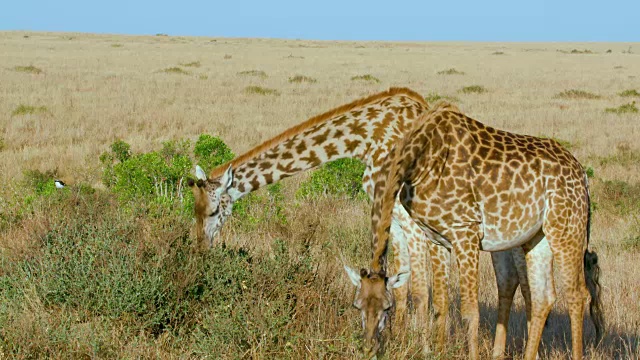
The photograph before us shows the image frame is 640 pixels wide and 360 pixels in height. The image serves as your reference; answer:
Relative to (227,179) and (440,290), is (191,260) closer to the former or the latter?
(227,179)

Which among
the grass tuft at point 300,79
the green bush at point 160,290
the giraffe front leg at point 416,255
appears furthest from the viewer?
the grass tuft at point 300,79

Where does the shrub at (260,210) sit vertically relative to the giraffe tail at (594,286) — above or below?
below

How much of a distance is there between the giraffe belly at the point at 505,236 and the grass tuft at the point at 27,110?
53.8 ft

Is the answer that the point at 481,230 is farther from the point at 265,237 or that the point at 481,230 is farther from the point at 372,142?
the point at 265,237

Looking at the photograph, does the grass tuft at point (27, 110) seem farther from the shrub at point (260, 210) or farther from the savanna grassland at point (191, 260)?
the shrub at point (260, 210)

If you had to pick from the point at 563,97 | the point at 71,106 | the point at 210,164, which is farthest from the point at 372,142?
the point at 563,97

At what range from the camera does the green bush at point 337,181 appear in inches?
402

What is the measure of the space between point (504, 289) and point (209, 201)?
2397 mm

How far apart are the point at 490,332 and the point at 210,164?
18.1 ft

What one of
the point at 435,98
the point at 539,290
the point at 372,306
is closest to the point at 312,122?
the point at 539,290

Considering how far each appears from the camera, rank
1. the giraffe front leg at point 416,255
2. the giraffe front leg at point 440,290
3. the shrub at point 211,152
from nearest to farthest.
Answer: the giraffe front leg at point 440,290 < the giraffe front leg at point 416,255 < the shrub at point 211,152

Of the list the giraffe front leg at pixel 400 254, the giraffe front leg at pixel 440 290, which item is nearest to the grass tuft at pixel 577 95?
the giraffe front leg at pixel 400 254

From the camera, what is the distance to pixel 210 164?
10133 millimetres

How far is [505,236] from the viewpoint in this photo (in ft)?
15.2
